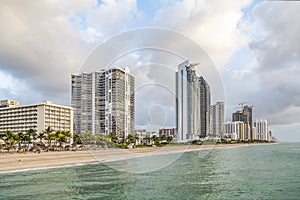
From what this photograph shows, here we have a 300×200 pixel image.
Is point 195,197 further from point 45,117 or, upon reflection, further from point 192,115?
point 45,117

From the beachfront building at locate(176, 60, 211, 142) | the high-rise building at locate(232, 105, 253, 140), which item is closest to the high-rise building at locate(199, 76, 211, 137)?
the beachfront building at locate(176, 60, 211, 142)

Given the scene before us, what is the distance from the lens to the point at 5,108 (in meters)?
73.2

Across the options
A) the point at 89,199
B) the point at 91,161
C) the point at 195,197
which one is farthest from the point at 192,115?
the point at 91,161

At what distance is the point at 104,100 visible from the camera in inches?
371

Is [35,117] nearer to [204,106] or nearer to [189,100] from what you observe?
[204,106]

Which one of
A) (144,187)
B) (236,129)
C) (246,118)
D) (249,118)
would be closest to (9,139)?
(144,187)

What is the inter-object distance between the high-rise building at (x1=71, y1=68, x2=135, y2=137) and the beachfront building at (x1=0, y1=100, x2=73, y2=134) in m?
57.6

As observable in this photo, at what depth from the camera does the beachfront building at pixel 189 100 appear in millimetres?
9001

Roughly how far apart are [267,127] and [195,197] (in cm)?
16159

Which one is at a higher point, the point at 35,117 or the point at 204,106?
the point at 204,106

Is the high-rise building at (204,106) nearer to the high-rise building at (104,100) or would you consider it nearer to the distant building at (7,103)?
the high-rise building at (104,100)

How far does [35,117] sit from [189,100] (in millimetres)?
63993

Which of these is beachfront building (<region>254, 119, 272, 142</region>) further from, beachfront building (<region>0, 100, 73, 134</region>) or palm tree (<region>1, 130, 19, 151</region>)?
palm tree (<region>1, 130, 19, 151</region>)

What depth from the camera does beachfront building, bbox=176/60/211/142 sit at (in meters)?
9.00
